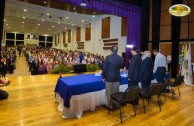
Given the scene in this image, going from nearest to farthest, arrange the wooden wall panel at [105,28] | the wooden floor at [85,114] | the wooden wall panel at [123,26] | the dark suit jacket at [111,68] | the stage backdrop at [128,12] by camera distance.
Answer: the wooden floor at [85,114] < the dark suit jacket at [111,68] < the stage backdrop at [128,12] < the wooden wall panel at [123,26] < the wooden wall panel at [105,28]

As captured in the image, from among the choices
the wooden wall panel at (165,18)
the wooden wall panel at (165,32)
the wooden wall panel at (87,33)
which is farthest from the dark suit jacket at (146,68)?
the wooden wall panel at (87,33)

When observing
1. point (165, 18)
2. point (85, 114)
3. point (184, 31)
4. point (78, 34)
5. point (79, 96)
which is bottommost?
point (85, 114)

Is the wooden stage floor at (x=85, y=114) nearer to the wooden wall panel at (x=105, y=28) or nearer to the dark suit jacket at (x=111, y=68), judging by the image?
the dark suit jacket at (x=111, y=68)

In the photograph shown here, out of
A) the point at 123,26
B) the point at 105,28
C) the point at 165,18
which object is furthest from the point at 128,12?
the point at 105,28

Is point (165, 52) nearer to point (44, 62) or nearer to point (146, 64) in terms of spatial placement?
point (146, 64)

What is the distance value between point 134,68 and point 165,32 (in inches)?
281

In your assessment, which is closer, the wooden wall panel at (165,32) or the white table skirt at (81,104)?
the white table skirt at (81,104)

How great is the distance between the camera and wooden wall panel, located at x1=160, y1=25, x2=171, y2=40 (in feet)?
32.0

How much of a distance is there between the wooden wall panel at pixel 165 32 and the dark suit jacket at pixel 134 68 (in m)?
6.82

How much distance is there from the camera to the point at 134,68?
388cm

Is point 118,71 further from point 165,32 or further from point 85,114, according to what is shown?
point 165,32

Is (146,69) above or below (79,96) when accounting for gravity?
Answer: above

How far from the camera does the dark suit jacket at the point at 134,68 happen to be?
386 cm

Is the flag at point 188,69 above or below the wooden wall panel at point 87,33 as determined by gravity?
below
